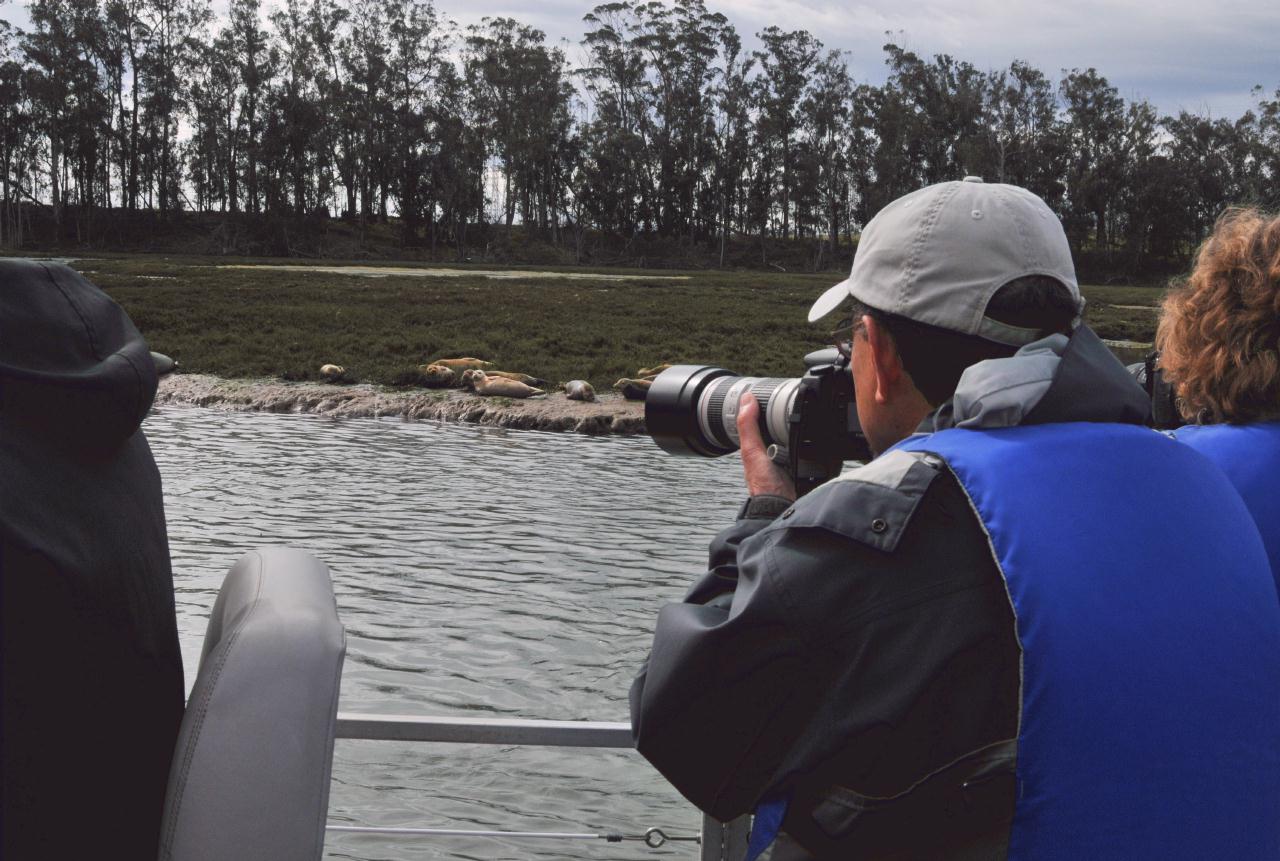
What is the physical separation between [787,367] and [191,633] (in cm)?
1626

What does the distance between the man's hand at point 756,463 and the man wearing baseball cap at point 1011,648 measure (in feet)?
1.34

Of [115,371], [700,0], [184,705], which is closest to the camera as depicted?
[115,371]

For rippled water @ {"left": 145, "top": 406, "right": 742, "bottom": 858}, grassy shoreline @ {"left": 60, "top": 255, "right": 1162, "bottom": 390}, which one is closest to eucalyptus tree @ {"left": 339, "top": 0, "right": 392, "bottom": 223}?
grassy shoreline @ {"left": 60, "top": 255, "right": 1162, "bottom": 390}

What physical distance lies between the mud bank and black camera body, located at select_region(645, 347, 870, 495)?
1463cm

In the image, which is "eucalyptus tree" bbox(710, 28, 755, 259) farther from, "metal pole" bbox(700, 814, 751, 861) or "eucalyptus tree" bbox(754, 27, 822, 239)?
"metal pole" bbox(700, 814, 751, 861)

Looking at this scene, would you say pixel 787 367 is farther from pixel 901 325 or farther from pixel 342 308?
pixel 901 325

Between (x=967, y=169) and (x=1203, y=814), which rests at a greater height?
(x=967, y=169)

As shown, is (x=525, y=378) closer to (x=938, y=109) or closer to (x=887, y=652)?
(x=887, y=652)

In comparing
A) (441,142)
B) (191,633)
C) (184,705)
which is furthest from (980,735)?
(441,142)

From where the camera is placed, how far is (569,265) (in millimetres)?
65625

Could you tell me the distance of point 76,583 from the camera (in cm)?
140

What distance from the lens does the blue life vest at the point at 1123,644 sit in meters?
1.32

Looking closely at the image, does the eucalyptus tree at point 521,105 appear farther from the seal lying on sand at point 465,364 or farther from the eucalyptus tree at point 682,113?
the seal lying on sand at point 465,364

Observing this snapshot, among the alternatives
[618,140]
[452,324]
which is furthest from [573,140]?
[452,324]
